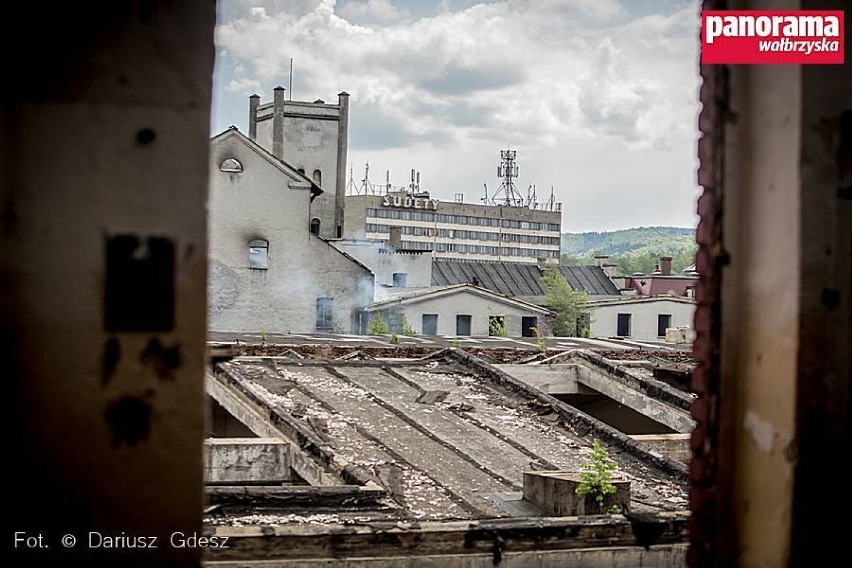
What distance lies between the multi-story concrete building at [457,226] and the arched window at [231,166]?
45.6m

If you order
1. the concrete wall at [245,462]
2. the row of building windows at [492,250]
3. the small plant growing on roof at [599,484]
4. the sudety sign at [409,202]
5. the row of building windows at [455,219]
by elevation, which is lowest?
the concrete wall at [245,462]

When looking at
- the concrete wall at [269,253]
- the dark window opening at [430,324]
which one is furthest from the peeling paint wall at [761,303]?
the dark window opening at [430,324]

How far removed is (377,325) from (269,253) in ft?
13.7

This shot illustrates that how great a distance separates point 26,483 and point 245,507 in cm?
507

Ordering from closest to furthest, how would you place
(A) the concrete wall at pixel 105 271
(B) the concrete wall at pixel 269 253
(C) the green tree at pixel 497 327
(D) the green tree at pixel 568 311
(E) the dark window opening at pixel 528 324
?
(A) the concrete wall at pixel 105 271 → (B) the concrete wall at pixel 269 253 → (C) the green tree at pixel 497 327 → (E) the dark window opening at pixel 528 324 → (D) the green tree at pixel 568 311

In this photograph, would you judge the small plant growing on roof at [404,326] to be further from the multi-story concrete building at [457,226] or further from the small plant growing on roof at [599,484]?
the multi-story concrete building at [457,226]

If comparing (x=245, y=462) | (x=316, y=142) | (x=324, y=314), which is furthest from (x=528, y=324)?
(x=245, y=462)

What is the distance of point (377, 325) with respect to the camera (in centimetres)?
2916

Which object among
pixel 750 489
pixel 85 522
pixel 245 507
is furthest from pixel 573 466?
pixel 85 522

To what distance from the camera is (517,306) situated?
111 feet

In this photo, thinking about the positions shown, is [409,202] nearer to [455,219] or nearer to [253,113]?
[455,219]

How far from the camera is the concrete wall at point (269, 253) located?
29.1 m

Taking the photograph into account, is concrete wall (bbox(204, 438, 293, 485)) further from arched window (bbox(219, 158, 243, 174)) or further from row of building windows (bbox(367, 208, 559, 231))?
row of building windows (bbox(367, 208, 559, 231))

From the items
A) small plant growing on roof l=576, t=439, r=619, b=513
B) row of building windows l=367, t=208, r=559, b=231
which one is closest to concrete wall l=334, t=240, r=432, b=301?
small plant growing on roof l=576, t=439, r=619, b=513
